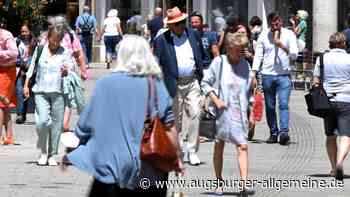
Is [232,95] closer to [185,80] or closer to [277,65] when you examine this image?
[185,80]

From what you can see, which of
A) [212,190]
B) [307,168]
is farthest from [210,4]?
[212,190]

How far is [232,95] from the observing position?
11.2 meters

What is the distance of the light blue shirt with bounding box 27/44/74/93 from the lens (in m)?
13.5

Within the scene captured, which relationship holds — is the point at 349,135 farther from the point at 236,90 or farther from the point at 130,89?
the point at 130,89

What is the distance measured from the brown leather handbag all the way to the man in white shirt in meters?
8.81

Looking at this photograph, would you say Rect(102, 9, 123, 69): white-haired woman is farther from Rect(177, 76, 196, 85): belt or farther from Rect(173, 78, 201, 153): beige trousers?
Rect(177, 76, 196, 85): belt

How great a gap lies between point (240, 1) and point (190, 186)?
2156 cm

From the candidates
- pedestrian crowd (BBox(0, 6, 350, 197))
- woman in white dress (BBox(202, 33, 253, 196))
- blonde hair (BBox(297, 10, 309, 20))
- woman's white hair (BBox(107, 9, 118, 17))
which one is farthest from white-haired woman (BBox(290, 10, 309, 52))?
woman in white dress (BBox(202, 33, 253, 196))

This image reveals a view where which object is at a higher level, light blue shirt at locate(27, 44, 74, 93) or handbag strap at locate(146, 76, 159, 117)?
handbag strap at locate(146, 76, 159, 117)

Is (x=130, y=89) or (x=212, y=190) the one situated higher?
(x=130, y=89)

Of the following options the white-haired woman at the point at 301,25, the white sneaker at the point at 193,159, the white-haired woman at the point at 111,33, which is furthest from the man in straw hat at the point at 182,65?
the white-haired woman at the point at 111,33

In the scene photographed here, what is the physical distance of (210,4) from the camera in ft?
110

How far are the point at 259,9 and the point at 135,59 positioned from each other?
2539 centimetres

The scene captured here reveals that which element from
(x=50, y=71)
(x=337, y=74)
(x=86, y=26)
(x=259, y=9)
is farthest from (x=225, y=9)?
(x=337, y=74)
